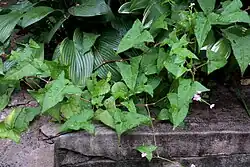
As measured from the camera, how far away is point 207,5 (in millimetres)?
1903

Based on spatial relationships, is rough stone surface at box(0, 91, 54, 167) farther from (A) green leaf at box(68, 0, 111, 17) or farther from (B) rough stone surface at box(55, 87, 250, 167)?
(A) green leaf at box(68, 0, 111, 17)

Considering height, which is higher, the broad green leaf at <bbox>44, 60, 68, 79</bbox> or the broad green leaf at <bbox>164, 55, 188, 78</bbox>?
the broad green leaf at <bbox>164, 55, 188, 78</bbox>

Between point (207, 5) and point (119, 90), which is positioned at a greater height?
point (207, 5)

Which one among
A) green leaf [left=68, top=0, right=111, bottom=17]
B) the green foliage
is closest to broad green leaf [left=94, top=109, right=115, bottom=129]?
the green foliage

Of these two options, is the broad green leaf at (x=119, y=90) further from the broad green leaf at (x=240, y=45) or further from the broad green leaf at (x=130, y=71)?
the broad green leaf at (x=240, y=45)

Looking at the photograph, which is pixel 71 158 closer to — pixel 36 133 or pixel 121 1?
pixel 36 133

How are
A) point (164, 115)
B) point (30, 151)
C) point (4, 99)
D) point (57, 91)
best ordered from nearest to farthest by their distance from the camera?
1. point (57, 91)
2. point (164, 115)
3. point (30, 151)
4. point (4, 99)

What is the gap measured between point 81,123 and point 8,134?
0.31 metres

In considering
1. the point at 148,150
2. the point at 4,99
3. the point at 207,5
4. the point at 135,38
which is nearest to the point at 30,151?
the point at 4,99

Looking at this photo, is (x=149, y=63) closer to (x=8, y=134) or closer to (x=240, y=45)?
(x=240, y=45)

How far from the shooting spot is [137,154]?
1.80 m

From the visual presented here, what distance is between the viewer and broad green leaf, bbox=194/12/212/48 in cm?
177

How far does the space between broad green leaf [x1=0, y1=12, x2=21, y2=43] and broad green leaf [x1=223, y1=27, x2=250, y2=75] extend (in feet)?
3.29

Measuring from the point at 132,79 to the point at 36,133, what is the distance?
524 millimetres
